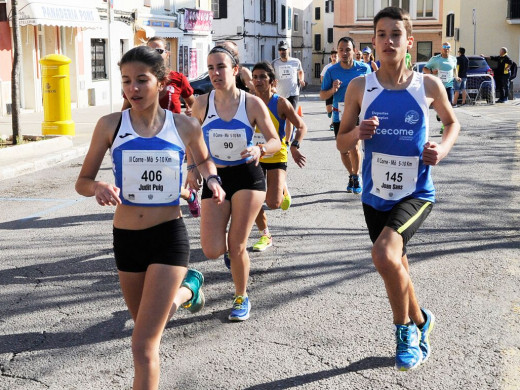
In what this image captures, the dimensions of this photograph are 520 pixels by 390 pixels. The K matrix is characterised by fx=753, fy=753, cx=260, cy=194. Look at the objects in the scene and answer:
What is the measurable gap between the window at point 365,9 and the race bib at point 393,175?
178 ft

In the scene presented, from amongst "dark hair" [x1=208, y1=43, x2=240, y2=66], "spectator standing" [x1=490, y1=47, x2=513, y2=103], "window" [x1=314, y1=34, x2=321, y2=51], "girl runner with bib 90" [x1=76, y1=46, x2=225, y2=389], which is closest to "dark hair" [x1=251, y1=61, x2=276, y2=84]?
"dark hair" [x1=208, y1=43, x2=240, y2=66]

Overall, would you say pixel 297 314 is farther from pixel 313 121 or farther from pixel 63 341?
pixel 313 121

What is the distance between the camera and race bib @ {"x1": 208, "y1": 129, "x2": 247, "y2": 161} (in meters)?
5.30

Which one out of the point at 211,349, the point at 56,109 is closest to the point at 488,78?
the point at 56,109

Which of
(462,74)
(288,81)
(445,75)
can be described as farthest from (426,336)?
(462,74)

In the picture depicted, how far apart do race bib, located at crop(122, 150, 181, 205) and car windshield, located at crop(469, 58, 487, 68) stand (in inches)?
1122

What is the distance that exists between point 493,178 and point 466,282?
18.3 ft

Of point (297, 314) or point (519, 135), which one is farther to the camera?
point (519, 135)

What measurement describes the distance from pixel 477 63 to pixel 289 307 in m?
27.2

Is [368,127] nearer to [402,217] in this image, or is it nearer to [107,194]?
[402,217]

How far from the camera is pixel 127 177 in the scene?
12.3 ft

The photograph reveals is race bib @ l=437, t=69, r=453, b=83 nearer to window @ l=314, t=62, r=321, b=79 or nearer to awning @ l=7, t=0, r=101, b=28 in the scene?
awning @ l=7, t=0, r=101, b=28

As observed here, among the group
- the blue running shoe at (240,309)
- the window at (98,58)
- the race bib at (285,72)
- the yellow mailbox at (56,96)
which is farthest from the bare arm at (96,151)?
the window at (98,58)

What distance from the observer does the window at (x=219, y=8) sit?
5119 cm
